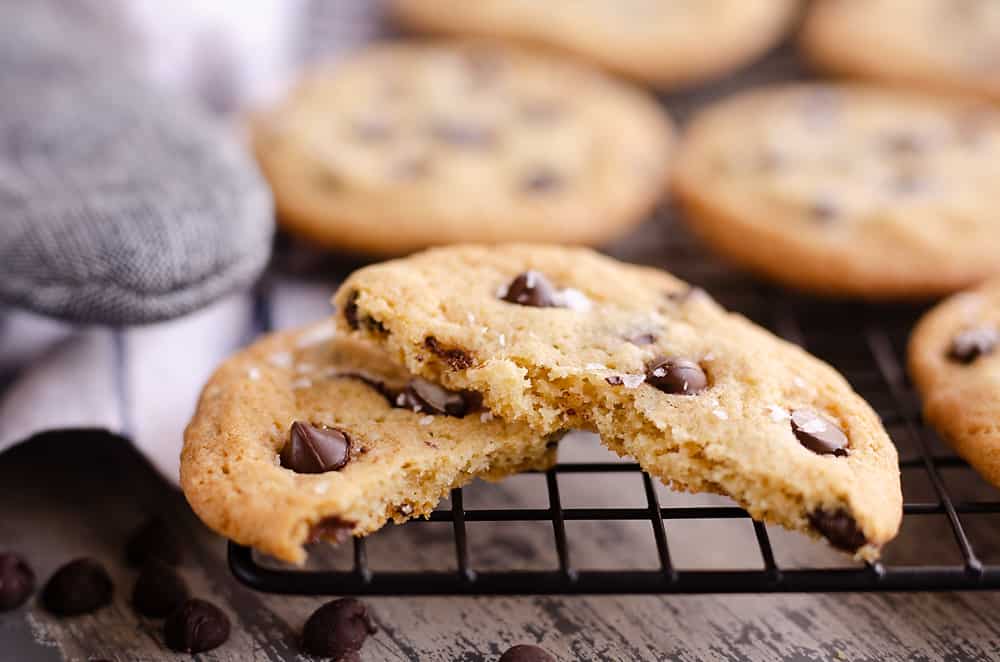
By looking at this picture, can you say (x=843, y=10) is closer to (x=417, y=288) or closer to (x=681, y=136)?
(x=681, y=136)

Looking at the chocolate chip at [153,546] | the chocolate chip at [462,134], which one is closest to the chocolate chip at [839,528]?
the chocolate chip at [153,546]

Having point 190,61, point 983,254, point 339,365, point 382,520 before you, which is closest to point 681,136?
point 983,254

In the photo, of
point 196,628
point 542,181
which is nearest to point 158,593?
point 196,628

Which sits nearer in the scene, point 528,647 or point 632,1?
point 528,647

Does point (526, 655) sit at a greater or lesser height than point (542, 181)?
lesser

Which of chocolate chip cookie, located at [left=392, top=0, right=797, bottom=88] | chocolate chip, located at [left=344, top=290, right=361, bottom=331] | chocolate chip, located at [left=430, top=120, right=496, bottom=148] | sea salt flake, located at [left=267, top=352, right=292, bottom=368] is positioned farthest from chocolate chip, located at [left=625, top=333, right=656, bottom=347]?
chocolate chip cookie, located at [left=392, top=0, right=797, bottom=88]

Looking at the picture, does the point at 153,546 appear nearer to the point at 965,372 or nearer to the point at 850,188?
the point at 965,372
